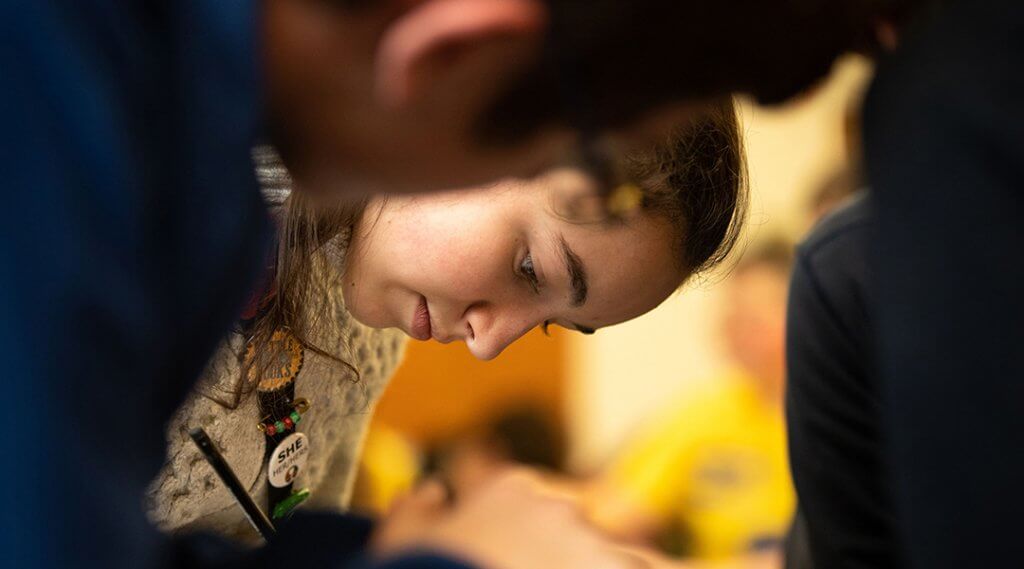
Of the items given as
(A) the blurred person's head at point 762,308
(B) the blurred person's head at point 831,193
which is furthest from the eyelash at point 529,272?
(A) the blurred person's head at point 762,308

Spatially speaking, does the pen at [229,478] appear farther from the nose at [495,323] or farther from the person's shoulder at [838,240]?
the person's shoulder at [838,240]

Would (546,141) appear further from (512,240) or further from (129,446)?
(512,240)

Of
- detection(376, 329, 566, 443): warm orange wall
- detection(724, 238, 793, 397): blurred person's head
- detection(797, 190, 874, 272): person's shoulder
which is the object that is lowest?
detection(376, 329, 566, 443): warm orange wall

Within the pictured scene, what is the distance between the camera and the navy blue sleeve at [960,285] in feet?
1.42

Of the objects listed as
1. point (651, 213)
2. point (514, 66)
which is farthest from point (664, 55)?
point (651, 213)

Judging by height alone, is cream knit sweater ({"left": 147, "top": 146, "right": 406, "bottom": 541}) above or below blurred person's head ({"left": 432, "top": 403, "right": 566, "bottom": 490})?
above

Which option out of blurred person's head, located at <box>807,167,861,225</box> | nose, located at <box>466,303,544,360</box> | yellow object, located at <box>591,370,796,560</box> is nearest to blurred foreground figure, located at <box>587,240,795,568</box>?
yellow object, located at <box>591,370,796,560</box>

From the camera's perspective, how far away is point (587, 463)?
2768mm

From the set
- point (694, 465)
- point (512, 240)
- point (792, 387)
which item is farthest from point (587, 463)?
point (512, 240)

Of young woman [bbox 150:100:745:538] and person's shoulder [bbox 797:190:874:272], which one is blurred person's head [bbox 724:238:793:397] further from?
young woman [bbox 150:100:745:538]

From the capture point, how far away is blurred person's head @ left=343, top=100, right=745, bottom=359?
827 millimetres

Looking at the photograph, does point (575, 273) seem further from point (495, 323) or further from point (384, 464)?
point (384, 464)

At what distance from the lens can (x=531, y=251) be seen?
0.85 metres

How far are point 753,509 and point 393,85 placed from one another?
1.90 meters
